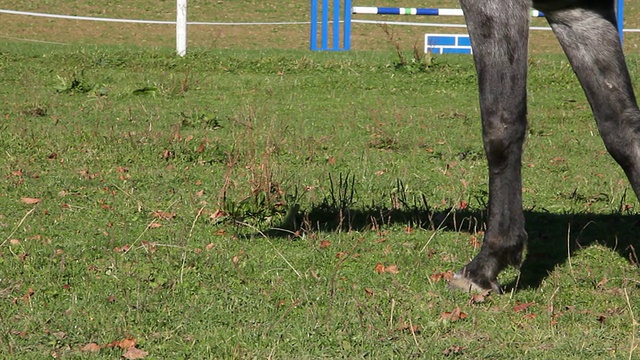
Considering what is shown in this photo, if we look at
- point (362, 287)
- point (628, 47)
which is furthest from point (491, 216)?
point (628, 47)

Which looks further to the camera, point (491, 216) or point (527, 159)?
point (527, 159)

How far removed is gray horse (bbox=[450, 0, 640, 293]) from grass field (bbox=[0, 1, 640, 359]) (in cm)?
20

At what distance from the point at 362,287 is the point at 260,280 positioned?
454 mm

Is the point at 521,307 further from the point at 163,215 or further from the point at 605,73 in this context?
the point at 163,215

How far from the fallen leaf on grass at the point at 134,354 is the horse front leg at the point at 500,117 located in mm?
1385

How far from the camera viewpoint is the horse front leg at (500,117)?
398 cm

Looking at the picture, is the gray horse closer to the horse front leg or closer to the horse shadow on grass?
the horse front leg

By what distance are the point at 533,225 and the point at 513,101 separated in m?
1.55

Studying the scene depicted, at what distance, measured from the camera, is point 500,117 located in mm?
4043

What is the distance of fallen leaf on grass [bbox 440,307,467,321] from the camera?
381 centimetres

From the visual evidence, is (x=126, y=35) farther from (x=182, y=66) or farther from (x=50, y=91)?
(x=50, y=91)

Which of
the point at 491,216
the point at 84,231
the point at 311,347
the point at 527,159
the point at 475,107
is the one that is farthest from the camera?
the point at 475,107

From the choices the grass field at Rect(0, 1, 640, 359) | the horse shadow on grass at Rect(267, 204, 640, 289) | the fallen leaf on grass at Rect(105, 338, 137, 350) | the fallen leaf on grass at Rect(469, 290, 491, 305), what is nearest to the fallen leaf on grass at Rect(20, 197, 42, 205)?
the grass field at Rect(0, 1, 640, 359)

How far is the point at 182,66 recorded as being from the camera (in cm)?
1200
